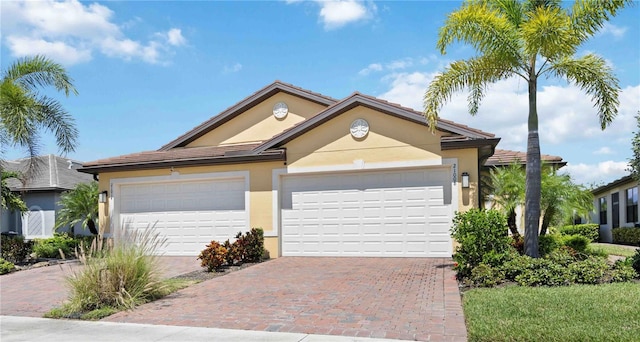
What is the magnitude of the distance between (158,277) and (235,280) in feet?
6.92

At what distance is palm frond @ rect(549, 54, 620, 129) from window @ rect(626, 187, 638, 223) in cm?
1359

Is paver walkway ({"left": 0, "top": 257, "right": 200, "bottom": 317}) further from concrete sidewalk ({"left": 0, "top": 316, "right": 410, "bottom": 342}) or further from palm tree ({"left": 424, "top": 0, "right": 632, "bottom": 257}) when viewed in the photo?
palm tree ({"left": 424, "top": 0, "right": 632, "bottom": 257})

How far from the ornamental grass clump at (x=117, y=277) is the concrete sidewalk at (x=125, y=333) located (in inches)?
29.3

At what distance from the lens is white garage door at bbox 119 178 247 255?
15742mm

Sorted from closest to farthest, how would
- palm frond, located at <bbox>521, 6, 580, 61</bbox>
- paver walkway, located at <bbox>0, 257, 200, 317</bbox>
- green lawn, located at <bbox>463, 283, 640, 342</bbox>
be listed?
1. green lawn, located at <bbox>463, 283, 640, 342</bbox>
2. paver walkway, located at <bbox>0, 257, 200, 317</bbox>
3. palm frond, located at <bbox>521, 6, 580, 61</bbox>

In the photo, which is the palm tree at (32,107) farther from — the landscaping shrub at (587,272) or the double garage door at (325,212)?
the landscaping shrub at (587,272)

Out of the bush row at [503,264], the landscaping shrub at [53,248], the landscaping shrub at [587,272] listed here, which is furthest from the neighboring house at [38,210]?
the landscaping shrub at [587,272]

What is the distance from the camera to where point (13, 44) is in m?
15.6

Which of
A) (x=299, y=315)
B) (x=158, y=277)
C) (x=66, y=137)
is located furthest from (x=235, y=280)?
(x=66, y=137)

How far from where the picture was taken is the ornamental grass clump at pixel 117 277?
8.44 meters

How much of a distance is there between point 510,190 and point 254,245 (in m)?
7.06

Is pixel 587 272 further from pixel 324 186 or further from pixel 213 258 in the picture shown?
pixel 213 258

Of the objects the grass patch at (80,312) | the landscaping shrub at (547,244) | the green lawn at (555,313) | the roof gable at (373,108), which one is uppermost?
the roof gable at (373,108)

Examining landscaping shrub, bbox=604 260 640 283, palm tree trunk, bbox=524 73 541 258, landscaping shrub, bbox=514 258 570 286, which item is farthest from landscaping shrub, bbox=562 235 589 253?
landscaping shrub, bbox=514 258 570 286
